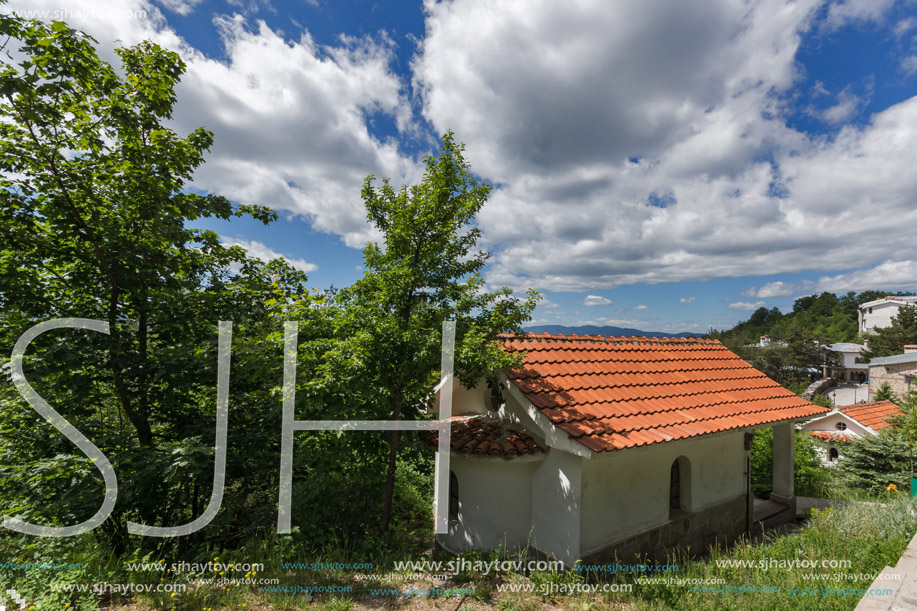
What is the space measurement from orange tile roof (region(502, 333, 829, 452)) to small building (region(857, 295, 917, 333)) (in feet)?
282

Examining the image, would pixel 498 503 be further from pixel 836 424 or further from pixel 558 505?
pixel 836 424

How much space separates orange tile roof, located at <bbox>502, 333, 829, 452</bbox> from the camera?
5.86 m

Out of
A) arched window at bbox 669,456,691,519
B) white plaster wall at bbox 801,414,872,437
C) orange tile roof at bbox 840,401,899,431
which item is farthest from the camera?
white plaster wall at bbox 801,414,872,437

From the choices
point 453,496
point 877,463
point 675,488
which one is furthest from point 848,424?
point 453,496

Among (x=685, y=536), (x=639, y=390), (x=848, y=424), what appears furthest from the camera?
(x=848, y=424)

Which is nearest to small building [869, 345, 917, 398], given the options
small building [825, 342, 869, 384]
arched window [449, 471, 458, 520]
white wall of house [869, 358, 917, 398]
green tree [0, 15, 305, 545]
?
white wall of house [869, 358, 917, 398]

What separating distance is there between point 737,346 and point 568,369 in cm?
8218

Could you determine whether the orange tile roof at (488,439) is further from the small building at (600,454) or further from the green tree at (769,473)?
the green tree at (769,473)

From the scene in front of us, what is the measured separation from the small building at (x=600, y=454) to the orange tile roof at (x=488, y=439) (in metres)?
0.02

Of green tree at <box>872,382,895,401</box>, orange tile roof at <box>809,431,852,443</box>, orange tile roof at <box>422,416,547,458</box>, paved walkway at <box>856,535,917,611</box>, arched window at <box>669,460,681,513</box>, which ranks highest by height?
orange tile roof at <box>422,416,547,458</box>

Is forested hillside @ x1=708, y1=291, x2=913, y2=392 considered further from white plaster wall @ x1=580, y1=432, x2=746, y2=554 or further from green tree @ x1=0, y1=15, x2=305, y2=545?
green tree @ x1=0, y1=15, x2=305, y2=545

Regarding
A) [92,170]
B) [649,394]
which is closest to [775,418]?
[649,394]

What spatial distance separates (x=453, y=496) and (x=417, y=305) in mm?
3652

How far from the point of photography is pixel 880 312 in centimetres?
7125
